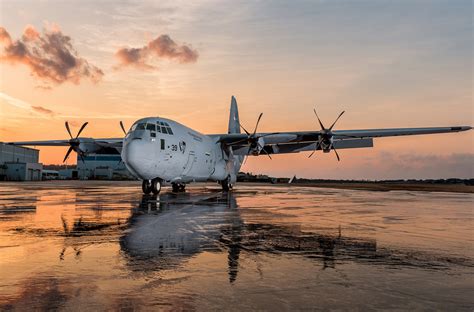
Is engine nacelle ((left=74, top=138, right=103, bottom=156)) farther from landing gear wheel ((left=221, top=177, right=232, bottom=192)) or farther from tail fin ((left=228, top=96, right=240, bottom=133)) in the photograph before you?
tail fin ((left=228, top=96, right=240, bottom=133))

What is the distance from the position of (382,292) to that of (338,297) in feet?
2.05

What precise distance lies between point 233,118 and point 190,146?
1851 centimetres

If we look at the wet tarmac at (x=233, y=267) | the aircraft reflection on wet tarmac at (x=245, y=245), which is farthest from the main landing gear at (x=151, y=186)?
the wet tarmac at (x=233, y=267)

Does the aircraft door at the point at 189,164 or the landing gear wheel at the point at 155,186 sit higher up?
the aircraft door at the point at 189,164

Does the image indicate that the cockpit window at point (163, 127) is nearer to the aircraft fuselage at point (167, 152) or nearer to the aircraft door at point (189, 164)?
the aircraft fuselage at point (167, 152)

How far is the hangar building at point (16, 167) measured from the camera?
3226 inches

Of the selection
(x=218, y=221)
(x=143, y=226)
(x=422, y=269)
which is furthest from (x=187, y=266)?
(x=218, y=221)

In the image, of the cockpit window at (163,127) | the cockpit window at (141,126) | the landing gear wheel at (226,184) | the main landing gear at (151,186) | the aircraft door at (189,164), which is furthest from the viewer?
the landing gear wheel at (226,184)

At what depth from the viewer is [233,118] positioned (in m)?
47.3

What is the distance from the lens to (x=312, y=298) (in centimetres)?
464

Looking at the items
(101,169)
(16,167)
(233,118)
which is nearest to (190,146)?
(233,118)

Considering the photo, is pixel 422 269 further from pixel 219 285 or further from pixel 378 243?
pixel 219 285

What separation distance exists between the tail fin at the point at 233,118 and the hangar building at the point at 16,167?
55182 mm

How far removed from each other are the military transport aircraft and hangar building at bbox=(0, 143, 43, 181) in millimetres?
47982
